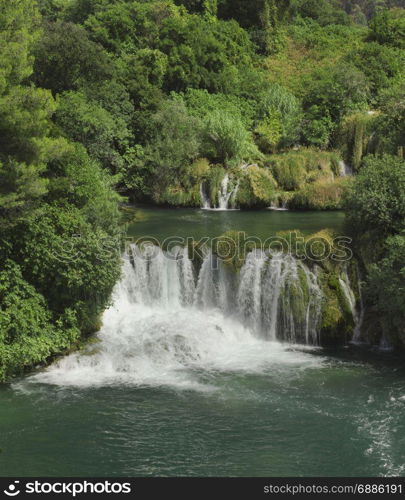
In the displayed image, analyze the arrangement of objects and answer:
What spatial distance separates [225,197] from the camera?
3247 cm

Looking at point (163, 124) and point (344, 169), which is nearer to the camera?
point (344, 169)

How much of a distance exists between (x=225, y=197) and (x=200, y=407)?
60.8 ft

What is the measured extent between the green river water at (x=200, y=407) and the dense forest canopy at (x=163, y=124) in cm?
162

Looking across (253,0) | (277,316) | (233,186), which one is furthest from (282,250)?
(253,0)

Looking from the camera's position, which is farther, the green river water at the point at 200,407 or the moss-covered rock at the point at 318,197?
the moss-covered rock at the point at 318,197

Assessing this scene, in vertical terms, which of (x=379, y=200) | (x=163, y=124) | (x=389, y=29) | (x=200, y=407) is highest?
(x=389, y=29)

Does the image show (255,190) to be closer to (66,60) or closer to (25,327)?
(66,60)

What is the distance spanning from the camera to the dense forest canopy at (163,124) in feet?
58.0

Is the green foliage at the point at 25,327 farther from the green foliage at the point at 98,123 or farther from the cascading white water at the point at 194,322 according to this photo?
the green foliage at the point at 98,123

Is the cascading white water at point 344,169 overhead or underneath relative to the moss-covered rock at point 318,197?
overhead

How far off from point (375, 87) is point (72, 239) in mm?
30285

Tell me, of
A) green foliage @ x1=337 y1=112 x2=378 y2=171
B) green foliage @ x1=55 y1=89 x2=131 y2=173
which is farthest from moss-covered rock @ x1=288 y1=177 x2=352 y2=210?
green foliage @ x1=55 y1=89 x2=131 y2=173

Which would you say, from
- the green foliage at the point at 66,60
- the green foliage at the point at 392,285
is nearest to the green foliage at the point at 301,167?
the green foliage at the point at 66,60

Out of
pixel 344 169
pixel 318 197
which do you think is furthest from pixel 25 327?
pixel 344 169
